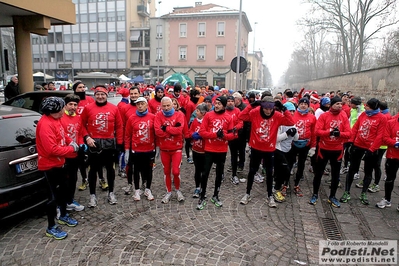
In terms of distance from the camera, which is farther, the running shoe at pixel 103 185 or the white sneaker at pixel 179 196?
the running shoe at pixel 103 185

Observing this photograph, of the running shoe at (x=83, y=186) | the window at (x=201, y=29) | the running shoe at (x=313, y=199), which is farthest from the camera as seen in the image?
the window at (x=201, y=29)

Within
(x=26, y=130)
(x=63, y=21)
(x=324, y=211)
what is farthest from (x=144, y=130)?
(x=63, y=21)

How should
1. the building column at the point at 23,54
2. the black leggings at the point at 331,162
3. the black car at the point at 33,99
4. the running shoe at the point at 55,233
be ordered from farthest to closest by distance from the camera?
the building column at the point at 23,54 → the black car at the point at 33,99 → the black leggings at the point at 331,162 → the running shoe at the point at 55,233

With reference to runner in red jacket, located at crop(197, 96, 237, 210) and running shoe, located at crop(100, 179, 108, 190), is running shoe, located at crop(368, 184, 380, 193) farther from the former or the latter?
running shoe, located at crop(100, 179, 108, 190)

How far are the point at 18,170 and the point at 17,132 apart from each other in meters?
0.56

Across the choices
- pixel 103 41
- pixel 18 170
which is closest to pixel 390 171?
pixel 18 170

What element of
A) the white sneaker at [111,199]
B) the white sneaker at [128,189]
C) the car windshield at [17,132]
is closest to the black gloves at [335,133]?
the white sneaker at [128,189]

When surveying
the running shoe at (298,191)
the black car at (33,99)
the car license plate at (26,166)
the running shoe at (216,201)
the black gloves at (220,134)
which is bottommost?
the running shoe at (298,191)

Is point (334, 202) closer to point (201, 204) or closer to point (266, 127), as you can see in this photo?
point (266, 127)

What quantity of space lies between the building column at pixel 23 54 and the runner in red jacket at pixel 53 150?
354 inches

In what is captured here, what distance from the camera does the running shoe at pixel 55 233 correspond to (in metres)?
3.87

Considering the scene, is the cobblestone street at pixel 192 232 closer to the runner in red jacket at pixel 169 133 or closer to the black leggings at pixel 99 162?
the black leggings at pixel 99 162

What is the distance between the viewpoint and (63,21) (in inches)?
444

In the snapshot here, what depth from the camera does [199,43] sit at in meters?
42.9
